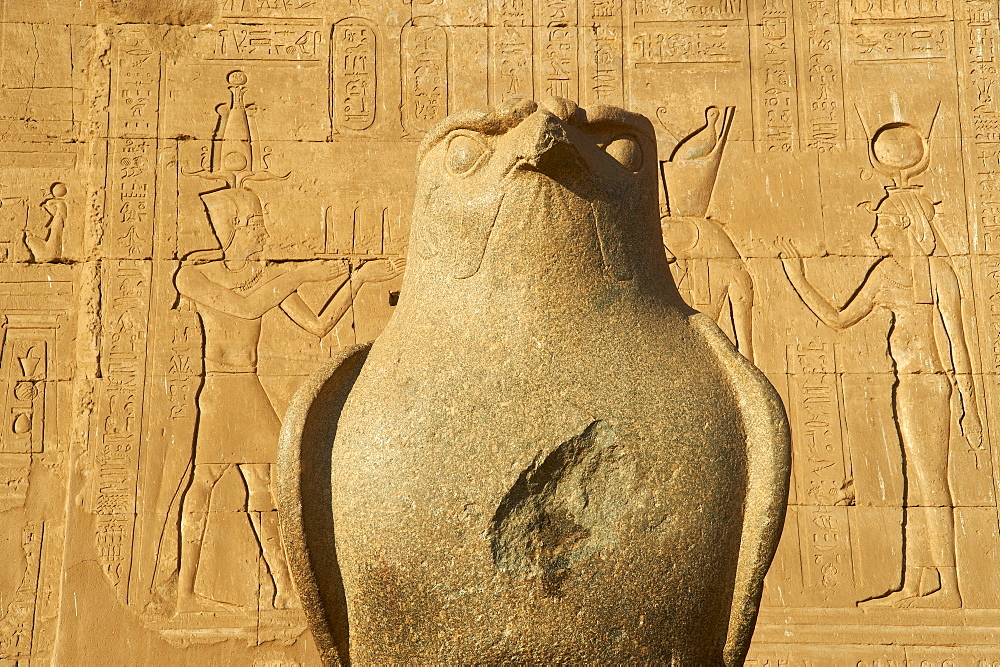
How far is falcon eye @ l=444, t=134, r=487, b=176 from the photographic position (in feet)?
7.03

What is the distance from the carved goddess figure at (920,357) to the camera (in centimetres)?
540

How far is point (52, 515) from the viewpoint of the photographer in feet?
18.0

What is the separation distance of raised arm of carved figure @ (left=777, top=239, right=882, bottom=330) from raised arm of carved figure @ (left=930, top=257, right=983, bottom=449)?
0.37 metres

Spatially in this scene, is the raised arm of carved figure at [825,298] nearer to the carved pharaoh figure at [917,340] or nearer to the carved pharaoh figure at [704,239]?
the carved pharaoh figure at [917,340]

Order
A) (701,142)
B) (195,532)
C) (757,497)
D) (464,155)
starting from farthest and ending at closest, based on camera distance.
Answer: (701,142), (195,532), (464,155), (757,497)

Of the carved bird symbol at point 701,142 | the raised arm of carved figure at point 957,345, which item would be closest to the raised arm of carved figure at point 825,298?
the raised arm of carved figure at point 957,345

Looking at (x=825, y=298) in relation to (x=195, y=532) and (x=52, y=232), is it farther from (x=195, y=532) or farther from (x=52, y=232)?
(x=52, y=232)

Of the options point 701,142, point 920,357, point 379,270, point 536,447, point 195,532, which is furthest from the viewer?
point 701,142

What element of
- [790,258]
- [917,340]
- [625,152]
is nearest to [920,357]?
[917,340]

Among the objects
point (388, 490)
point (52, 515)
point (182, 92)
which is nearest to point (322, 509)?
point (388, 490)

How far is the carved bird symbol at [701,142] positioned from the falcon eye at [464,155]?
399 cm

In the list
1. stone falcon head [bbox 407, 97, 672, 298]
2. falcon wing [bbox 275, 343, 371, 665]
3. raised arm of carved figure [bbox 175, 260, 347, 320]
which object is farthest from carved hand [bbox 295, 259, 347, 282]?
falcon wing [bbox 275, 343, 371, 665]

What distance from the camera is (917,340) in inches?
224

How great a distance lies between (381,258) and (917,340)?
310cm
